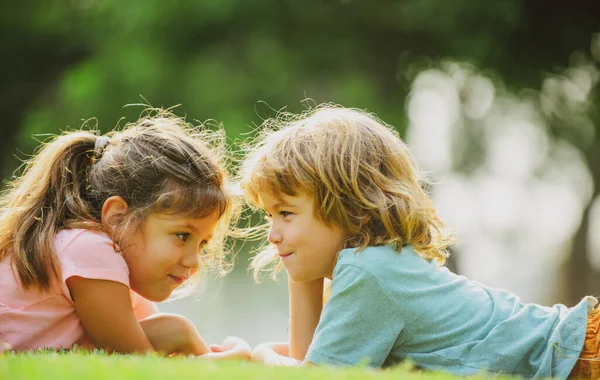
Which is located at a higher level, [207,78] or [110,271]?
[207,78]

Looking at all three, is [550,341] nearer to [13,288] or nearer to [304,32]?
[13,288]

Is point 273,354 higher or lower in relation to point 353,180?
lower

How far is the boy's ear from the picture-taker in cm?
429

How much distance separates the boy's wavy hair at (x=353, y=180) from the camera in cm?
398

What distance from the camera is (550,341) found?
375cm

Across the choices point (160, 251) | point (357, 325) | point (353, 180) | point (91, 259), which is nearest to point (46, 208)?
point (91, 259)

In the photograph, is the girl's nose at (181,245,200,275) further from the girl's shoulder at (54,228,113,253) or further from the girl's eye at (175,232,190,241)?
the girl's shoulder at (54,228,113,253)

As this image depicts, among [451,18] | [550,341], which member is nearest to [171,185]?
[550,341]

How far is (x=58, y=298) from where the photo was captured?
160 inches

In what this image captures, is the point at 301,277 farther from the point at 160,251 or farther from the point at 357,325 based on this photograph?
the point at 160,251

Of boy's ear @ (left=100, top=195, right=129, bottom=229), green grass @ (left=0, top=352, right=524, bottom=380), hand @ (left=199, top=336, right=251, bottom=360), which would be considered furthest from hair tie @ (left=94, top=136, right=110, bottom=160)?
green grass @ (left=0, top=352, right=524, bottom=380)

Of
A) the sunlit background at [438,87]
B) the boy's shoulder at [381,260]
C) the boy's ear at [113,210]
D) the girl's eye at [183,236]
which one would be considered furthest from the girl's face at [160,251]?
the sunlit background at [438,87]

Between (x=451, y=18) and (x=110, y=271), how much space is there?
910 cm

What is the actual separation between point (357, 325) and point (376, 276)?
0.22 metres
